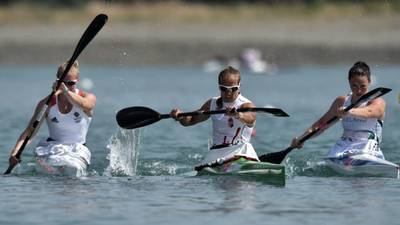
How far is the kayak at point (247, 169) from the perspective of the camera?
1448cm

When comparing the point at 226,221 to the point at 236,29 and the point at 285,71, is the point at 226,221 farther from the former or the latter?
the point at 236,29

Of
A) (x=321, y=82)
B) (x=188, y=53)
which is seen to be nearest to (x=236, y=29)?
(x=188, y=53)

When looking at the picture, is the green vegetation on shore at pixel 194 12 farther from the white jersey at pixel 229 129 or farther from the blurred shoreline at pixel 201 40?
the white jersey at pixel 229 129

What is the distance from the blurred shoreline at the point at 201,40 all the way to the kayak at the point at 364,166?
29.3 meters

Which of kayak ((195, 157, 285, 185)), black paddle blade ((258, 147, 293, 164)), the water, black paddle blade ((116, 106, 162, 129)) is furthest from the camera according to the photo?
black paddle blade ((258, 147, 293, 164))

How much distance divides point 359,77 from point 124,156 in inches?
142

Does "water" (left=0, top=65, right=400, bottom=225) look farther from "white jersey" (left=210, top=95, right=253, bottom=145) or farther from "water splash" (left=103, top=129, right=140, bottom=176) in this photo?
"white jersey" (left=210, top=95, right=253, bottom=145)

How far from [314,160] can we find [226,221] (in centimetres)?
605

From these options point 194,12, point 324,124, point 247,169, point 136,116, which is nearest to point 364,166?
point 324,124

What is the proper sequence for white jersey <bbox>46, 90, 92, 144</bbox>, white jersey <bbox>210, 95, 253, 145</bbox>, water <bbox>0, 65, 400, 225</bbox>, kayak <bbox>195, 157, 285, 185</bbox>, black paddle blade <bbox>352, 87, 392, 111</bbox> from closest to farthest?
water <bbox>0, 65, 400, 225</bbox> < kayak <bbox>195, 157, 285, 185</bbox> < white jersey <bbox>210, 95, 253, 145</bbox> < black paddle blade <bbox>352, 87, 392, 111</bbox> < white jersey <bbox>46, 90, 92, 144</bbox>

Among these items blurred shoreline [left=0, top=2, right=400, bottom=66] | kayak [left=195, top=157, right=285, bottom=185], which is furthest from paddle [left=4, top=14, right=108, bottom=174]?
blurred shoreline [left=0, top=2, right=400, bottom=66]

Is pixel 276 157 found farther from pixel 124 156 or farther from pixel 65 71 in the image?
pixel 65 71

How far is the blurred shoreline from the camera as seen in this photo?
45781mm

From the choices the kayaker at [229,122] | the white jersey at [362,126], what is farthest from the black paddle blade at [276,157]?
the kayaker at [229,122]
